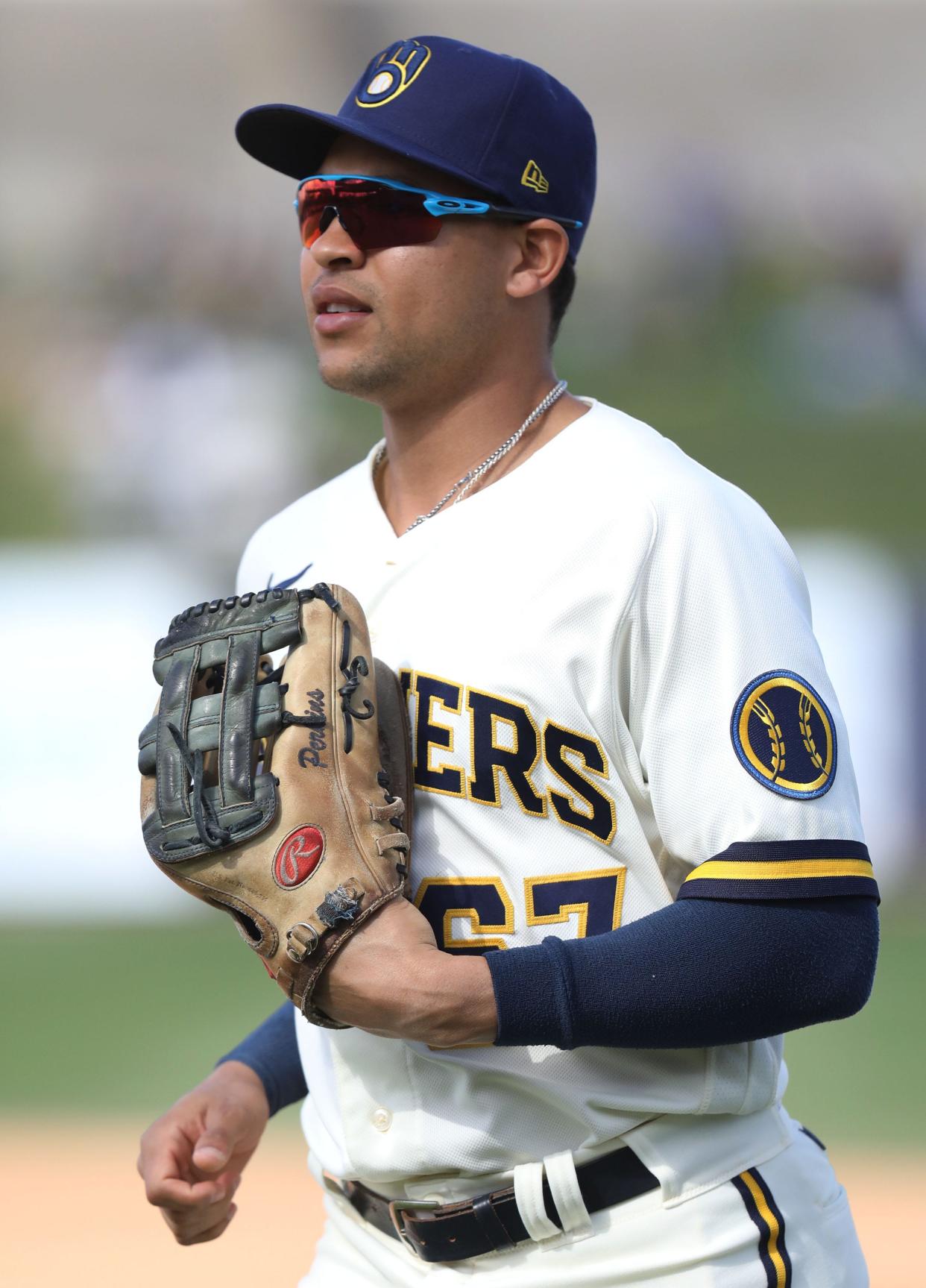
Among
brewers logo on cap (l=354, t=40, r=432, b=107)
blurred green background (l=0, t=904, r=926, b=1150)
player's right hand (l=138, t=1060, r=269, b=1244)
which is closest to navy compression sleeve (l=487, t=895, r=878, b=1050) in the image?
player's right hand (l=138, t=1060, r=269, b=1244)

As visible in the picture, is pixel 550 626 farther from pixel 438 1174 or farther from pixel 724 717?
pixel 438 1174

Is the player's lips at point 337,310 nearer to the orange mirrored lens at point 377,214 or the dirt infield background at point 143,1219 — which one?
the orange mirrored lens at point 377,214

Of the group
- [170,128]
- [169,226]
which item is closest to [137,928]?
[169,226]

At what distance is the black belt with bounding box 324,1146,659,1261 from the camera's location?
1.91 meters

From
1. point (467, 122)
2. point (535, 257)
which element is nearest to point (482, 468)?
point (535, 257)

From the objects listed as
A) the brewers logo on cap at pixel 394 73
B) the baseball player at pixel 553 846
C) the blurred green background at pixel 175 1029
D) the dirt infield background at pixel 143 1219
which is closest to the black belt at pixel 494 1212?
the baseball player at pixel 553 846

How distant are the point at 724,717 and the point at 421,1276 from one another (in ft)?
2.83

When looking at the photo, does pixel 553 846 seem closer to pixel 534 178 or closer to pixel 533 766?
pixel 533 766

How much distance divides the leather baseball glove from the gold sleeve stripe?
373mm

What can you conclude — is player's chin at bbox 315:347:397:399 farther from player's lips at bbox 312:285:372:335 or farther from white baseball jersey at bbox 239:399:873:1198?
white baseball jersey at bbox 239:399:873:1198

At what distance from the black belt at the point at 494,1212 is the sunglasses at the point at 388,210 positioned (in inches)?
51.7

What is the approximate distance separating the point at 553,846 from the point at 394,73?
1.16 metres

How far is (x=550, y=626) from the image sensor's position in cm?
195

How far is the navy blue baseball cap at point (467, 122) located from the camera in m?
2.15
